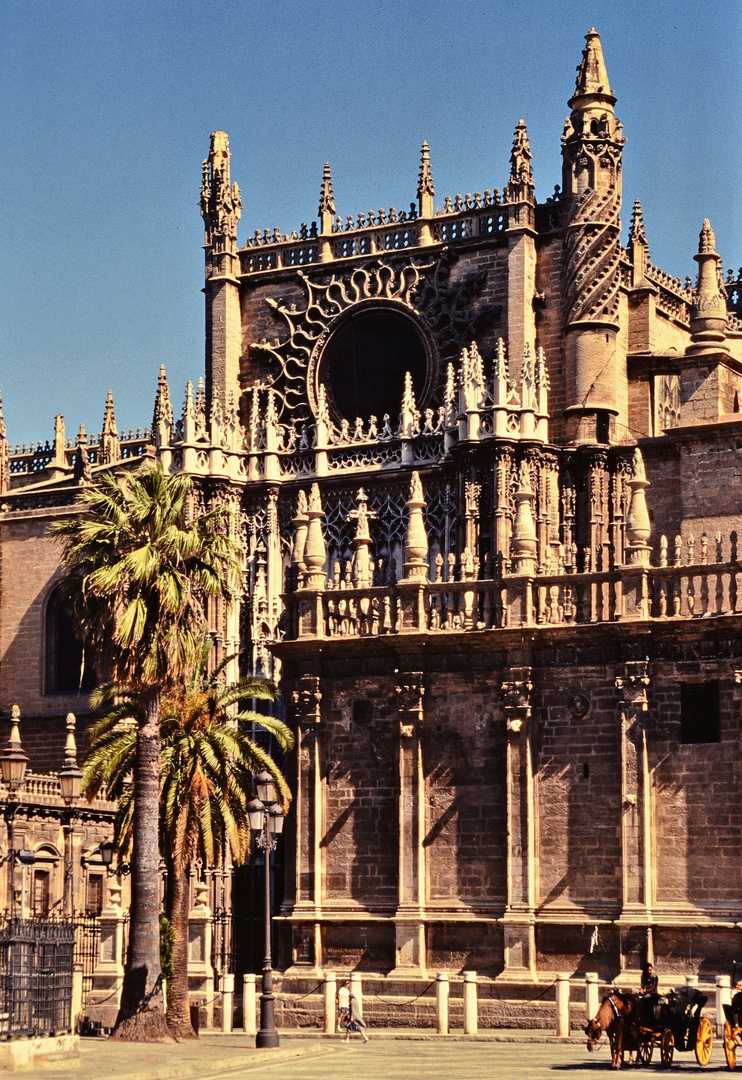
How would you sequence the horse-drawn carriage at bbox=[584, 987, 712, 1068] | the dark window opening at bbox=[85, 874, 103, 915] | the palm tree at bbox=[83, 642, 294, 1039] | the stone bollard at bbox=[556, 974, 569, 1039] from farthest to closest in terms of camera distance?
the dark window opening at bbox=[85, 874, 103, 915]
the palm tree at bbox=[83, 642, 294, 1039]
the stone bollard at bbox=[556, 974, 569, 1039]
the horse-drawn carriage at bbox=[584, 987, 712, 1068]

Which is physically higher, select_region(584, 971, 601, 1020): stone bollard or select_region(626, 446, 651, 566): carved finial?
select_region(626, 446, 651, 566): carved finial

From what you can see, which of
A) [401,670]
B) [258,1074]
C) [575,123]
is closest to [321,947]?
[401,670]

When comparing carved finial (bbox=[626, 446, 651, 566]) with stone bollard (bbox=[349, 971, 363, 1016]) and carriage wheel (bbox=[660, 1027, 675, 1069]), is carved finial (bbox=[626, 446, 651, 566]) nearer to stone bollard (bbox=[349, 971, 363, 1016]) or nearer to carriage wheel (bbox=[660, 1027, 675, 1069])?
stone bollard (bbox=[349, 971, 363, 1016])

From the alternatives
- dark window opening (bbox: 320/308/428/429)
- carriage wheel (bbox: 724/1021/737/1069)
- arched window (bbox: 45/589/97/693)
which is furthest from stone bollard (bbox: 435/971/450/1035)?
arched window (bbox: 45/589/97/693)

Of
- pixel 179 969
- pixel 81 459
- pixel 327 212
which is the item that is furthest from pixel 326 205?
pixel 179 969

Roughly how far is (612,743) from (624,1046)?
33.3 feet

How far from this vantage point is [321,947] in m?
40.7

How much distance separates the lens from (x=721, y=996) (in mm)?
33750

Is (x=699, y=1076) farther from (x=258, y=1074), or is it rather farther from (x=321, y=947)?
(x=321, y=947)

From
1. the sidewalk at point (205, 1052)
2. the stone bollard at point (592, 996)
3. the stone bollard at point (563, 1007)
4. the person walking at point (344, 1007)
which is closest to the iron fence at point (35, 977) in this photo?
the sidewalk at point (205, 1052)

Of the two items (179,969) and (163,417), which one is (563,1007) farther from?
(163,417)

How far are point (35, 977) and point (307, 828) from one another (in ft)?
44.1

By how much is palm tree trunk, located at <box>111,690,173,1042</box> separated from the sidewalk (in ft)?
1.70

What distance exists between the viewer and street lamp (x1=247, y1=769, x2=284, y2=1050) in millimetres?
34000
